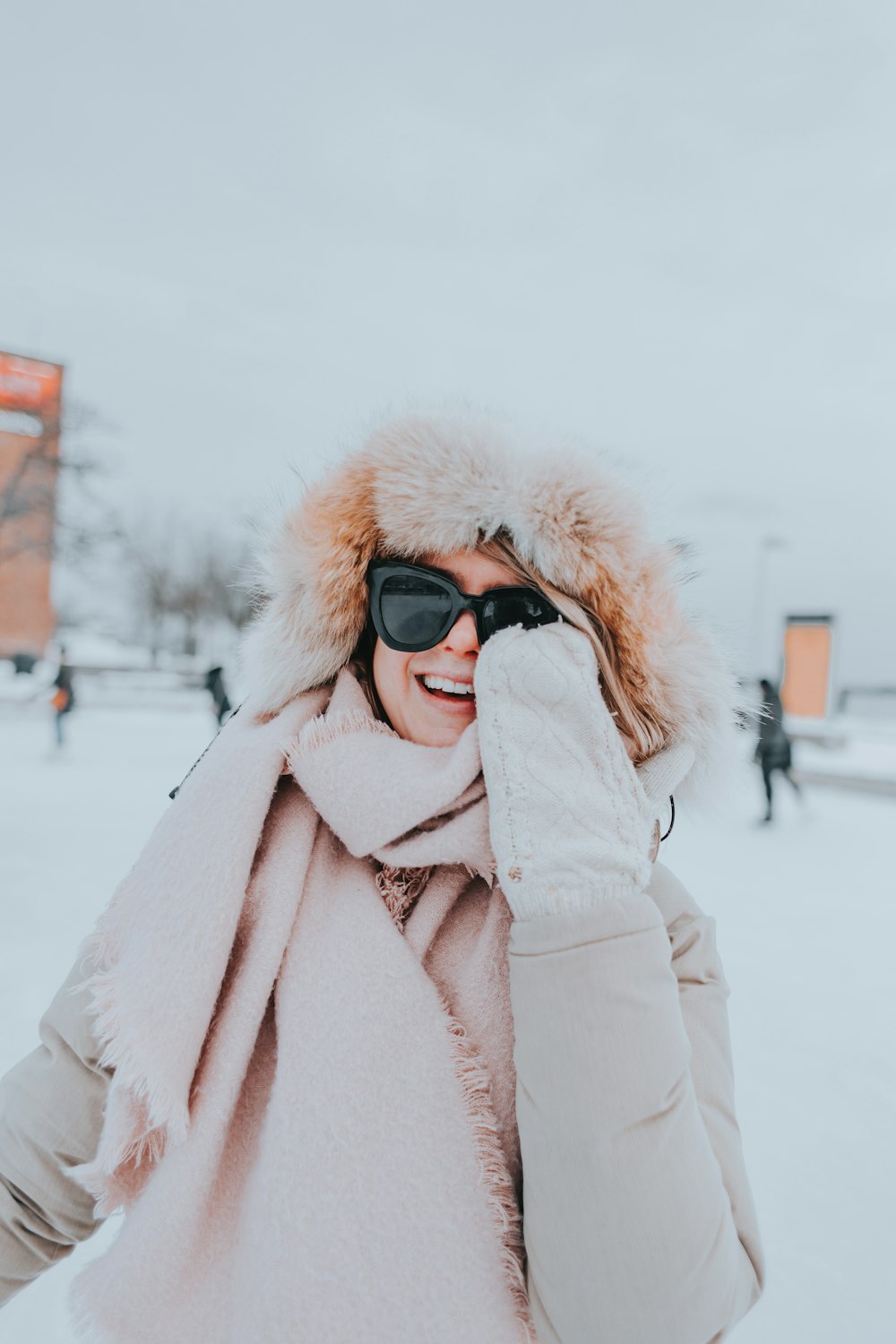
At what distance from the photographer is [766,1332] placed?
2.12 metres

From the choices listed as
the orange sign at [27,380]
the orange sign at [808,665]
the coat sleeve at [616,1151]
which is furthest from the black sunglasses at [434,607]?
the orange sign at [27,380]

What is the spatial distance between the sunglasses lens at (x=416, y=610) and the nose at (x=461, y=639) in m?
0.01

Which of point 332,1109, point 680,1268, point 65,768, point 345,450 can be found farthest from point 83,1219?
point 65,768

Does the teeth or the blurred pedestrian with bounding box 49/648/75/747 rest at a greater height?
the teeth

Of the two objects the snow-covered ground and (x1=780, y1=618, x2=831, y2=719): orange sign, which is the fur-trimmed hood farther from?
(x1=780, y1=618, x2=831, y2=719): orange sign

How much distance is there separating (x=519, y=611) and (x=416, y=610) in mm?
146

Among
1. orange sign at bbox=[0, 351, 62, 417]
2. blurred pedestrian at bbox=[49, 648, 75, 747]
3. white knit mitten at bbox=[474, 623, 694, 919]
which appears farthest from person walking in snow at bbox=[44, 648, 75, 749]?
orange sign at bbox=[0, 351, 62, 417]

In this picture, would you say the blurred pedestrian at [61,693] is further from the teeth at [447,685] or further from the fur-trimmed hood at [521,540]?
the teeth at [447,685]

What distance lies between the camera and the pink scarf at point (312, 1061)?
859 mm

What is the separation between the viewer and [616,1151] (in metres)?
0.77

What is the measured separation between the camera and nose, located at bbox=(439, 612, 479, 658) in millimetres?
1114

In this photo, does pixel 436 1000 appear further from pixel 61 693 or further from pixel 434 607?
pixel 61 693

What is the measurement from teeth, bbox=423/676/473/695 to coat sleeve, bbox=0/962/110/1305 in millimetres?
594

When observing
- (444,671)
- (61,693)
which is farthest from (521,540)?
(61,693)
